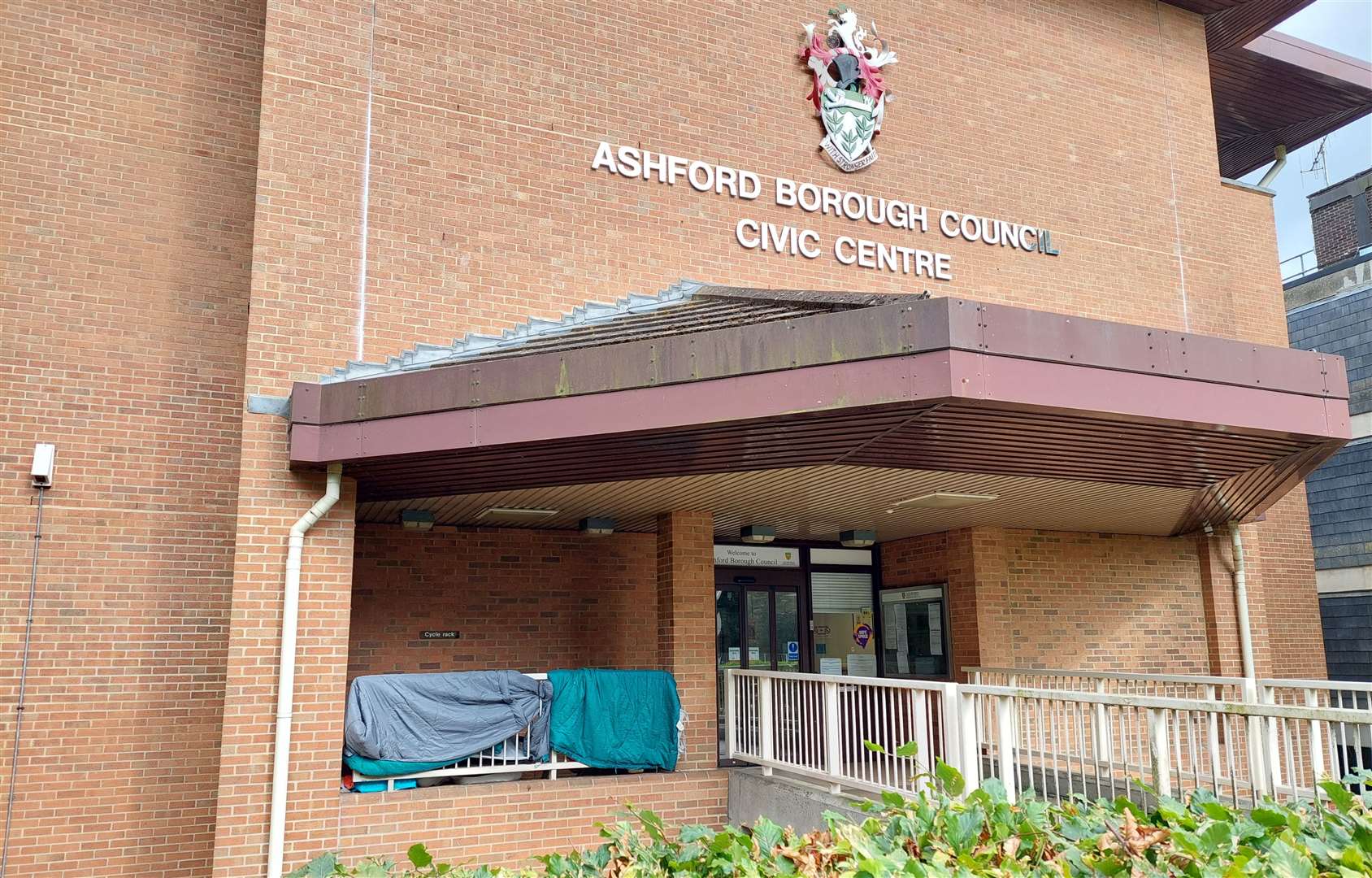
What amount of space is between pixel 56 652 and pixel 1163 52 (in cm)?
1483

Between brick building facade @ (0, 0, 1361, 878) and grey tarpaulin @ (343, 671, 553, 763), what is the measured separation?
42 centimetres

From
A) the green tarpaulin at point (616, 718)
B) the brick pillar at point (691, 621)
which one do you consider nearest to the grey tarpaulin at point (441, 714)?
the green tarpaulin at point (616, 718)

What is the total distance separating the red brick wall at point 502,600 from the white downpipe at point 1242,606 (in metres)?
7.25

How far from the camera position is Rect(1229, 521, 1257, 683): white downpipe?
13.3m

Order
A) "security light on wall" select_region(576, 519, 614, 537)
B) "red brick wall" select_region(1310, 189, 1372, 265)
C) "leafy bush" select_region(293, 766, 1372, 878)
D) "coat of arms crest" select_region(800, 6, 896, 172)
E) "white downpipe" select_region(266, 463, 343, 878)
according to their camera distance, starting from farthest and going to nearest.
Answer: "red brick wall" select_region(1310, 189, 1372, 265)
"coat of arms crest" select_region(800, 6, 896, 172)
"security light on wall" select_region(576, 519, 614, 537)
"white downpipe" select_region(266, 463, 343, 878)
"leafy bush" select_region(293, 766, 1372, 878)

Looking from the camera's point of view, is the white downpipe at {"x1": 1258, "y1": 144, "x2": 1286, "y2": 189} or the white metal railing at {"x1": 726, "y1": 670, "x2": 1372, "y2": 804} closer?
the white metal railing at {"x1": 726, "y1": 670, "x2": 1372, "y2": 804}

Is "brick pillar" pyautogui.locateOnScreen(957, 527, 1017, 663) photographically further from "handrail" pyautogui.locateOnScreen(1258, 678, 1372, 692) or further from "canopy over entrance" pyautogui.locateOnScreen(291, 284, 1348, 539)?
"handrail" pyautogui.locateOnScreen(1258, 678, 1372, 692)

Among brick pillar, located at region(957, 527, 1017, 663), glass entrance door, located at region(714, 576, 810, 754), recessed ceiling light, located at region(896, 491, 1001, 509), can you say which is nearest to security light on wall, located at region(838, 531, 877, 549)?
glass entrance door, located at region(714, 576, 810, 754)

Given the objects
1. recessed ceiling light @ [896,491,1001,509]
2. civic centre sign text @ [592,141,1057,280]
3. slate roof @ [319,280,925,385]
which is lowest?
recessed ceiling light @ [896,491,1001,509]

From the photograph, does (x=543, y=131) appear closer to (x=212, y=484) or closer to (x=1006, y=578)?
(x=212, y=484)

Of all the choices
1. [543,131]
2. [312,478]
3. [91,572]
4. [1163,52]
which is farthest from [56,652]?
[1163,52]

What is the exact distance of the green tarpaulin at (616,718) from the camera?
391 inches

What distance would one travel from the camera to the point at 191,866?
9695mm

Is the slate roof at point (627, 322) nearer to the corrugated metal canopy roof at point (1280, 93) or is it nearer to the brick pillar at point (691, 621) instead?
the brick pillar at point (691, 621)
